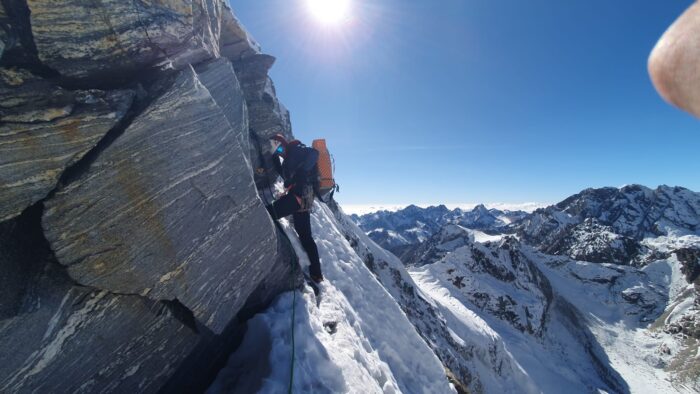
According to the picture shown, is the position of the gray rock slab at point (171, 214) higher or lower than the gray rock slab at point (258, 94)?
lower

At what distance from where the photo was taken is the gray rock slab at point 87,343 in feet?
17.4

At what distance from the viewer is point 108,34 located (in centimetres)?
605

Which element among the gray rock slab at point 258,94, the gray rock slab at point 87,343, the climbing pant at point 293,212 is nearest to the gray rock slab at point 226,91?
the climbing pant at point 293,212

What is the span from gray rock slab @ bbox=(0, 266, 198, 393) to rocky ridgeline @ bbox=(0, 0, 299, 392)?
2cm

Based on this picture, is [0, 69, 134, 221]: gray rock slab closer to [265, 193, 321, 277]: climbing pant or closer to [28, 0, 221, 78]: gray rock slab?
[28, 0, 221, 78]: gray rock slab

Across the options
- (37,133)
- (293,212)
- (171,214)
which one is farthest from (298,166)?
(37,133)

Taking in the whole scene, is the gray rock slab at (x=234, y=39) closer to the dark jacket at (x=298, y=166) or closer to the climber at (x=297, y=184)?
the climber at (x=297, y=184)

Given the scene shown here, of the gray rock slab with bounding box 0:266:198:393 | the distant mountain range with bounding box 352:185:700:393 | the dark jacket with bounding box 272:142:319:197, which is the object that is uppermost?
the distant mountain range with bounding box 352:185:700:393

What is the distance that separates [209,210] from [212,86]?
408cm

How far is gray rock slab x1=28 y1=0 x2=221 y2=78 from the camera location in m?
5.46

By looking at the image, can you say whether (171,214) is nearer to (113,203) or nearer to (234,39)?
(113,203)

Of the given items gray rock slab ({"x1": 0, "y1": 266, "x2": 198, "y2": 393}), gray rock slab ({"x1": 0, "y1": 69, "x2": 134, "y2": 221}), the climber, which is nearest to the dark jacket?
the climber

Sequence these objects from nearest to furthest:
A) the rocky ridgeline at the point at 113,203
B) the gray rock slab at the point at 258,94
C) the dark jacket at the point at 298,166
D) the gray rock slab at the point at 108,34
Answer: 1. the rocky ridgeline at the point at 113,203
2. the gray rock slab at the point at 108,34
3. the dark jacket at the point at 298,166
4. the gray rock slab at the point at 258,94

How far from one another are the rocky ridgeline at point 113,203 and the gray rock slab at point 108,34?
0.02 metres
